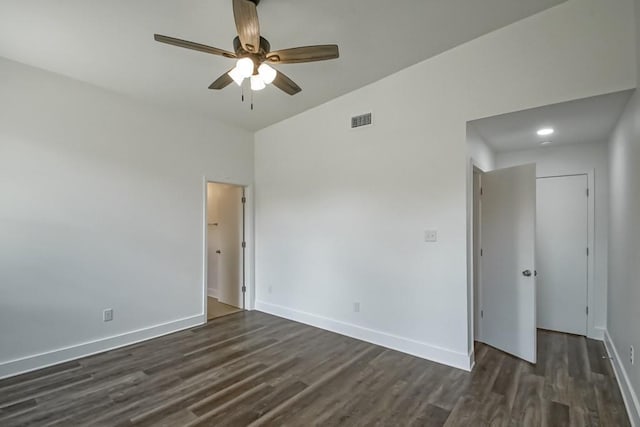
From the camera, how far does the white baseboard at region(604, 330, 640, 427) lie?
85.7 inches

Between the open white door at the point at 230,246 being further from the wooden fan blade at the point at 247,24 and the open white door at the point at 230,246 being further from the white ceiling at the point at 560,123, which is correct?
the white ceiling at the point at 560,123

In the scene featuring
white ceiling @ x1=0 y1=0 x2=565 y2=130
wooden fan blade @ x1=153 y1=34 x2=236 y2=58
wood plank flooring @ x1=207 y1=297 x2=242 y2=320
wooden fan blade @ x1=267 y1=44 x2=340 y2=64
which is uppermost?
white ceiling @ x1=0 y1=0 x2=565 y2=130

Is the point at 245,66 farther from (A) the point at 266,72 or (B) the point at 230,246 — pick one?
(B) the point at 230,246

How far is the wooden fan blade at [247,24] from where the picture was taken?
186cm

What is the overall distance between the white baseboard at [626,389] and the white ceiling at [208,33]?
3089 millimetres

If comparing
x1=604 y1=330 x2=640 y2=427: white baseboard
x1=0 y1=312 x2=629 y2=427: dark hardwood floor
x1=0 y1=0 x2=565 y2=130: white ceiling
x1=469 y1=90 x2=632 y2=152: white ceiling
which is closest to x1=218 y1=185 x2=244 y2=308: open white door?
x1=0 y1=312 x2=629 y2=427: dark hardwood floor

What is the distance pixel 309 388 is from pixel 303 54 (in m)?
2.79

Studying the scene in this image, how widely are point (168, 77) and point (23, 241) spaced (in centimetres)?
219

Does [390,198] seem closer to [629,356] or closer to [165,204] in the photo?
[629,356]

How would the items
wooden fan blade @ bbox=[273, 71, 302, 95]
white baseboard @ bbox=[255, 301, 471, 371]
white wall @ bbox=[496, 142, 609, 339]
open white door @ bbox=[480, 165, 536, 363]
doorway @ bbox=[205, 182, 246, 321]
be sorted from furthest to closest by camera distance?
1. doorway @ bbox=[205, 182, 246, 321]
2. white wall @ bbox=[496, 142, 609, 339]
3. open white door @ bbox=[480, 165, 536, 363]
4. white baseboard @ bbox=[255, 301, 471, 371]
5. wooden fan blade @ bbox=[273, 71, 302, 95]

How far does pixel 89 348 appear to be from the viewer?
3430 mm

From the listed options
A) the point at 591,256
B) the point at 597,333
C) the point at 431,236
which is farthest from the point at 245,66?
the point at 597,333

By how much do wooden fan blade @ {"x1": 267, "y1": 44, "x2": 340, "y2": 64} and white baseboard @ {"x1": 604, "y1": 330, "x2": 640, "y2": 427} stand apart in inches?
129

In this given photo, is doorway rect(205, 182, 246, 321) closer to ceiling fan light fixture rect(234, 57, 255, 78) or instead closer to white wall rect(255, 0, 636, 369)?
white wall rect(255, 0, 636, 369)
